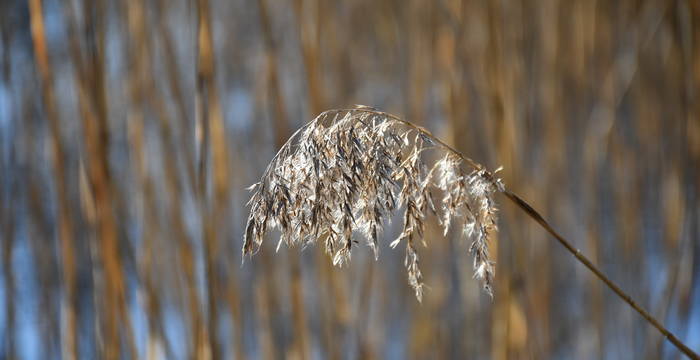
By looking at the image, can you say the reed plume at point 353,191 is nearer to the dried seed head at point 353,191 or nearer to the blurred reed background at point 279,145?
the dried seed head at point 353,191

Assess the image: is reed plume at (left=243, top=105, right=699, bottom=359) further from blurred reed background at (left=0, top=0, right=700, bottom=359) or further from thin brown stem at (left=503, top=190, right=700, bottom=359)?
blurred reed background at (left=0, top=0, right=700, bottom=359)

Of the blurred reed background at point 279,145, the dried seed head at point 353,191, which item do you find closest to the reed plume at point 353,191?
the dried seed head at point 353,191

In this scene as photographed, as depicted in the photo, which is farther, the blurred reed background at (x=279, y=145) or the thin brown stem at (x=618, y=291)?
the blurred reed background at (x=279, y=145)

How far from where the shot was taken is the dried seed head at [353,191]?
467 millimetres

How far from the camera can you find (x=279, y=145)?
92cm

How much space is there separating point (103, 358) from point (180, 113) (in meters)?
0.35

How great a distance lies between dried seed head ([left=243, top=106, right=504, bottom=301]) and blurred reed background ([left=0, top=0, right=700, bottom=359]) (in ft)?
1.17

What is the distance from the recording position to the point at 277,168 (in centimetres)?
48

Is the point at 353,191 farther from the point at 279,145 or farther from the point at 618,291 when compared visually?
the point at 279,145

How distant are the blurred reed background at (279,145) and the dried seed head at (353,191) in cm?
36

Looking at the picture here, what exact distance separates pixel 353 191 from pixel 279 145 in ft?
1.50

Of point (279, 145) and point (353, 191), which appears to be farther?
point (279, 145)

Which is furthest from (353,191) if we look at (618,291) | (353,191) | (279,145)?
(279,145)

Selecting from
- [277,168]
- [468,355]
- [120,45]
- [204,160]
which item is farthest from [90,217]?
[468,355]
